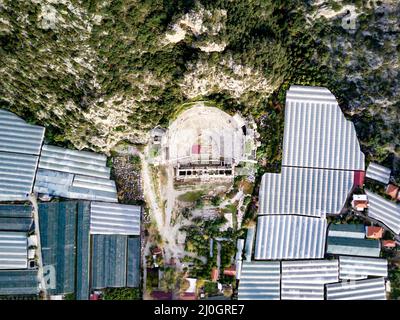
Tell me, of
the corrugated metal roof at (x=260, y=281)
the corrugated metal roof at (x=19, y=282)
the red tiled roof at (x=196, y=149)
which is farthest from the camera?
the red tiled roof at (x=196, y=149)

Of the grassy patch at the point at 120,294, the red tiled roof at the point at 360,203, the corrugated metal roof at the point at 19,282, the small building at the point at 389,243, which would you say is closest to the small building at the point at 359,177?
the red tiled roof at the point at 360,203

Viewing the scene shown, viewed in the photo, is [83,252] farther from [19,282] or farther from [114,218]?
[19,282]

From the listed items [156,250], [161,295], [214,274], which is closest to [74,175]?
[156,250]

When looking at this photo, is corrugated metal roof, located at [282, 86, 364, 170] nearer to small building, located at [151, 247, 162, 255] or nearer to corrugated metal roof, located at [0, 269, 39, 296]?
small building, located at [151, 247, 162, 255]

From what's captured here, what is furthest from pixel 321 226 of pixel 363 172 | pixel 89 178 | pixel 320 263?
pixel 89 178

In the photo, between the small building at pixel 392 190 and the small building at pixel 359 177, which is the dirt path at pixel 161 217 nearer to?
the small building at pixel 359 177

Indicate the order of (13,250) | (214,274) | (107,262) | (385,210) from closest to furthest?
(13,250)
(107,262)
(385,210)
(214,274)

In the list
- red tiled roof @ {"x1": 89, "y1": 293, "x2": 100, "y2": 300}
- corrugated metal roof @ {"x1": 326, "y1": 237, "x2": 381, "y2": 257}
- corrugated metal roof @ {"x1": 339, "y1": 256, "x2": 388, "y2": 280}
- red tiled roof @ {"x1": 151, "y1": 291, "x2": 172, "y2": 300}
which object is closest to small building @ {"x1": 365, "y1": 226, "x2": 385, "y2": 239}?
corrugated metal roof @ {"x1": 326, "y1": 237, "x2": 381, "y2": 257}
